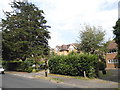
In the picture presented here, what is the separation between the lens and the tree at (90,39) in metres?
49.1

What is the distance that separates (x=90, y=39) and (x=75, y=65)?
26.5 metres

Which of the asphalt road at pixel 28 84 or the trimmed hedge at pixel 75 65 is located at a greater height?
the trimmed hedge at pixel 75 65

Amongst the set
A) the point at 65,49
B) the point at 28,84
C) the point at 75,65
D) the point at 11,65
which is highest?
the point at 65,49

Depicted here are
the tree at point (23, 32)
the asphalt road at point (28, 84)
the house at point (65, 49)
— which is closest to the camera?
the asphalt road at point (28, 84)

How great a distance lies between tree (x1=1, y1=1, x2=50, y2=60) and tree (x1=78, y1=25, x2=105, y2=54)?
39.4 ft

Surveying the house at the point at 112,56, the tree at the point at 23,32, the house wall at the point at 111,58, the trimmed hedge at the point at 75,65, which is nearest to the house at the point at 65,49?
the house wall at the point at 111,58

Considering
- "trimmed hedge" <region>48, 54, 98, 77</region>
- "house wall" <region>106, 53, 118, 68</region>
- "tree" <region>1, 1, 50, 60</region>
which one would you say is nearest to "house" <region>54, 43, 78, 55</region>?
"house wall" <region>106, 53, 118, 68</region>

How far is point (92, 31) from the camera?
51.5 meters

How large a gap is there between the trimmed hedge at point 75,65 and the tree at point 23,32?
10501 millimetres

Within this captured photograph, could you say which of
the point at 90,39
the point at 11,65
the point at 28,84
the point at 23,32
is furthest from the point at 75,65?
the point at 90,39

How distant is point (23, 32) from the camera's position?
36.3 m

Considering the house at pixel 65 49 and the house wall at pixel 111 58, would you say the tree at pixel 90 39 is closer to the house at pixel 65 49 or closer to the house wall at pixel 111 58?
the house wall at pixel 111 58

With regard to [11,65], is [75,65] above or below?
above

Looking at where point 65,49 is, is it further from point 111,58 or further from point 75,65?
point 75,65
